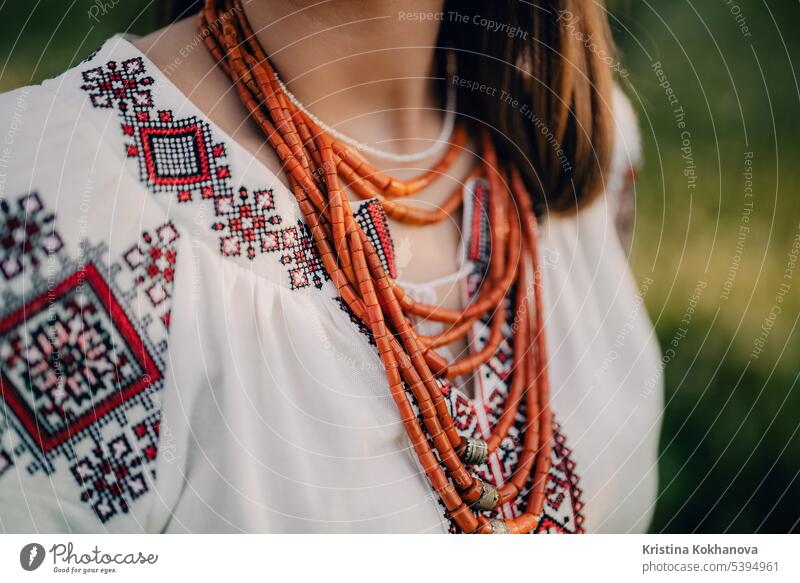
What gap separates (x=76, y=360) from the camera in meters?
0.46

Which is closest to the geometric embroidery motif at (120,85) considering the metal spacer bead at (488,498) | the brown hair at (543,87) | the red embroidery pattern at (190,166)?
the red embroidery pattern at (190,166)

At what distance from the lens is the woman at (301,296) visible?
46 cm

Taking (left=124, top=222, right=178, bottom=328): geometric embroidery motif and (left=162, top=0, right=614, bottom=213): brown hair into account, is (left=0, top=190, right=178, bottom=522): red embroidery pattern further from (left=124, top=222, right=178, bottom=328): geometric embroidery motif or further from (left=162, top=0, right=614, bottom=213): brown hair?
(left=162, top=0, right=614, bottom=213): brown hair

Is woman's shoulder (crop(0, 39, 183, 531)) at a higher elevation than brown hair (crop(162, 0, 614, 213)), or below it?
below

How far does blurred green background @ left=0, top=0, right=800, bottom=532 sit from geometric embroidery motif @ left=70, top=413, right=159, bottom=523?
468mm

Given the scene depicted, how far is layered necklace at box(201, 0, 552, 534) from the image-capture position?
0.51 metres

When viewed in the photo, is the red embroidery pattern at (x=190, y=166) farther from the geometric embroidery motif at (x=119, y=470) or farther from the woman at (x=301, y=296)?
the geometric embroidery motif at (x=119, y=470)

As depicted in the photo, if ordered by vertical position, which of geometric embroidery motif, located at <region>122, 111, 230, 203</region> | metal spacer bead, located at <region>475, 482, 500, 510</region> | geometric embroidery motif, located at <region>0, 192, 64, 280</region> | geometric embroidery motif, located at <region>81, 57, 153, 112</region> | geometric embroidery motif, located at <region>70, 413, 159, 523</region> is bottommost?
metal spacer bead, located at <region>475, 482, 500, 510</region>

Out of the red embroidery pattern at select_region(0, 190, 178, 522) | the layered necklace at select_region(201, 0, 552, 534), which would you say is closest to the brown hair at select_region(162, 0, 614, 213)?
the layered necklace at select_region(201, 0, 552, 534)

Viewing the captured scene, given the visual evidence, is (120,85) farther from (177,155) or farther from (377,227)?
(377,227)

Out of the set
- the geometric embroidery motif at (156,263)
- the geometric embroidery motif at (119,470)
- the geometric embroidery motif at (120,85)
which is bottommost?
the geometric embroidery motif at (119,470)

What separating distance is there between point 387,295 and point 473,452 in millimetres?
137

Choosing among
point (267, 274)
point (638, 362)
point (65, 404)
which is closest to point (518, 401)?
point (638, 362)

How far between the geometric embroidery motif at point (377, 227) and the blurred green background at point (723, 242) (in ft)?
0.89
